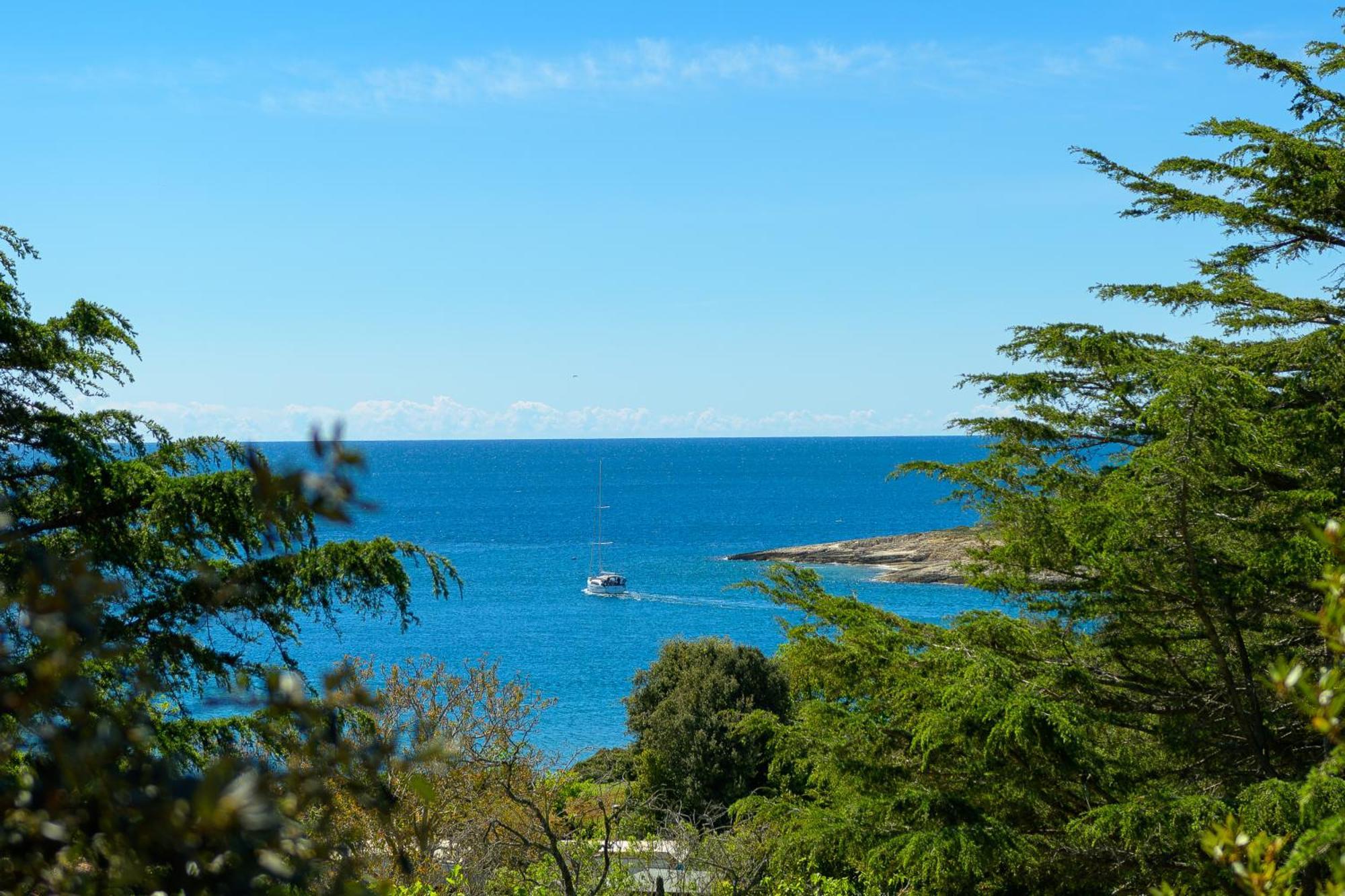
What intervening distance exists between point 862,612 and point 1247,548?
3.27 meters

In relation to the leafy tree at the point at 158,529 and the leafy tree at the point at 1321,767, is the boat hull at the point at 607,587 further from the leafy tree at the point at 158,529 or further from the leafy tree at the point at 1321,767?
the leafy tree at the point at 1321,767

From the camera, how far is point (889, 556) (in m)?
75.5

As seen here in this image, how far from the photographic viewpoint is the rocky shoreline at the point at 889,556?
226 feet

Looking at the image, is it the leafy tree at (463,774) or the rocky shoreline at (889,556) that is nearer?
the leafy tree at (463,774)

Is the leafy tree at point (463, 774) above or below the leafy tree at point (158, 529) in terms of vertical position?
below

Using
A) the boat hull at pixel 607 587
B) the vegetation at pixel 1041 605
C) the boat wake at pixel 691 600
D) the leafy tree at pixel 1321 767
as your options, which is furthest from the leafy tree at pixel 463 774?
the boat hull at pixel 607 587

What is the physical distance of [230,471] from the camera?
7.69 m

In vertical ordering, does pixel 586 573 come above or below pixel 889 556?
below

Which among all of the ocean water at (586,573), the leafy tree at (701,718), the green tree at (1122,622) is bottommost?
the ocean water at (586,573)

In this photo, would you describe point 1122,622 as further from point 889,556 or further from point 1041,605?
point 889,556

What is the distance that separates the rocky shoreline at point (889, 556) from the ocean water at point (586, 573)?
4.65 feet

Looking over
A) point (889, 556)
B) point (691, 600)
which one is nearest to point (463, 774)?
point (691, 600)

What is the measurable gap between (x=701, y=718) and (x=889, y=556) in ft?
167

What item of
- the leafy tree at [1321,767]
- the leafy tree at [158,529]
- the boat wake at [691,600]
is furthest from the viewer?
the boat wake at [691,600]
